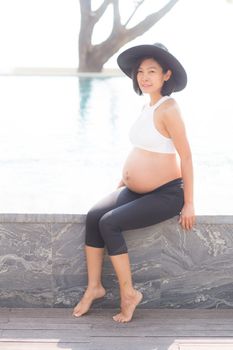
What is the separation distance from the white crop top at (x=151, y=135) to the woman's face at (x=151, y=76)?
64 millimetres

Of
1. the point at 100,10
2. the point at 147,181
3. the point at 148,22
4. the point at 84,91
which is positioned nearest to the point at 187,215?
the point at 147,181

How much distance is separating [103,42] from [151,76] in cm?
1769

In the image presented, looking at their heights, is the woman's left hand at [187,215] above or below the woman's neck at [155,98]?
below

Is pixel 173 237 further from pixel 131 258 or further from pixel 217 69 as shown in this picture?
pixel 217 69

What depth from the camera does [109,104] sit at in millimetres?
12398

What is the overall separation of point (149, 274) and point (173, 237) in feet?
0.62

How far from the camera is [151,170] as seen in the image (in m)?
2.43

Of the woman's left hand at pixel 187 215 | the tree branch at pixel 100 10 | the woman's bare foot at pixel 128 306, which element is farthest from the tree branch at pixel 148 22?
the woman's bare foot at pixel 128 306

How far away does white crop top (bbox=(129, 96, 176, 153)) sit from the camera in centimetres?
241

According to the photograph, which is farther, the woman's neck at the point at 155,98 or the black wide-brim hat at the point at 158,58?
the woman's neck at the point at 155,98

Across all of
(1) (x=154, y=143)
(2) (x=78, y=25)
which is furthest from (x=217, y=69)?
(1) (x=154, y=143)

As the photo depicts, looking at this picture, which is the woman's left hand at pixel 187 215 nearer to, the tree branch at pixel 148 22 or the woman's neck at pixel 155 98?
the woman's neck at pixel 155 98

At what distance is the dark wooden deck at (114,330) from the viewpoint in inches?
84.4

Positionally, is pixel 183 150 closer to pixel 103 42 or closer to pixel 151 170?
pixel 151 170
